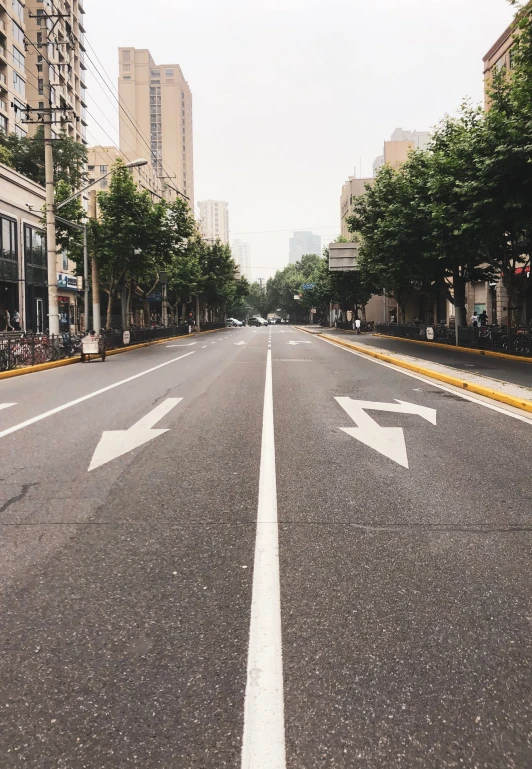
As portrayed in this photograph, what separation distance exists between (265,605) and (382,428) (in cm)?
546

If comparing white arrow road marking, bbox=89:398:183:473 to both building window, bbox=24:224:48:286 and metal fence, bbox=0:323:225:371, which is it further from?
building window, bbox=24:224:48:286

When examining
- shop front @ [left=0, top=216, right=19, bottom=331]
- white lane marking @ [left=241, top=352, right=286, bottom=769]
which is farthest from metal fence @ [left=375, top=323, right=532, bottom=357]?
shop front @ [left=0, top=216, right=19, bottom=331]

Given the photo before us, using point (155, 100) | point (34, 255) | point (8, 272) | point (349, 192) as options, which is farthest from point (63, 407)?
point (155, 100)

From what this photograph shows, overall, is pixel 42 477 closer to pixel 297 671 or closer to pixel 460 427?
pixel 297 671

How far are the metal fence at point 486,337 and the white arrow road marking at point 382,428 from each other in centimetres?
1364

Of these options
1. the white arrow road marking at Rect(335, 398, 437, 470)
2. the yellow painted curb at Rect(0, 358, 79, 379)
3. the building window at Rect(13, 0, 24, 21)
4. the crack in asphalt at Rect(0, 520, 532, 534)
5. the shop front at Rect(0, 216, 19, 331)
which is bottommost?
the crack in asphalt at Rect(0, 520, 532, 534)

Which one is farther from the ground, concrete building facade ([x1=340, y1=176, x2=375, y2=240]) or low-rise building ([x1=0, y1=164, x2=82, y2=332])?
concrete building facade ([x1=340, y1=176, x2=375, y2=240])

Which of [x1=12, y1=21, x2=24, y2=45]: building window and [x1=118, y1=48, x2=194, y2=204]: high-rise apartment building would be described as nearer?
[x1=12, y1=21, x2=24, y2=45]: building window

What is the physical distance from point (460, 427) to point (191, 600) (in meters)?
6.09

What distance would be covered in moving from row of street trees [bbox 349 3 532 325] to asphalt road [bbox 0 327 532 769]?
12.9 m

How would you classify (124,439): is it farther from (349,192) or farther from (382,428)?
(349,192)

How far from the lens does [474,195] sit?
21.1 meters

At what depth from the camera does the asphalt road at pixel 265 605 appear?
2156mm

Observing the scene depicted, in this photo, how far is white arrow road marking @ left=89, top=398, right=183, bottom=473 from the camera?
660cm
